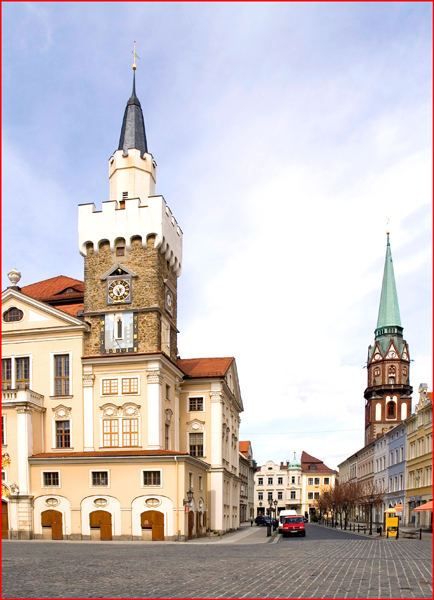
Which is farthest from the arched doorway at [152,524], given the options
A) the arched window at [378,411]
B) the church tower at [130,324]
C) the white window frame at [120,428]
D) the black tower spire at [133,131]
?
the arched window at [378,411]

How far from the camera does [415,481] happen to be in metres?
69.3

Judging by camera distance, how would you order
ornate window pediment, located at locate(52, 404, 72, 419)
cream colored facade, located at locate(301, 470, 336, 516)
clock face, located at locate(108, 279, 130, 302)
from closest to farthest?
1. ornate window pediment, located at locate(52, 404, 72, 419)
2. clock face, located at locate(108, 279, 130, 302)
3. cream colored facade, located at locate(301, 470, 336, 516)

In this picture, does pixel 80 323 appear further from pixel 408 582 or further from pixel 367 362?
pixel 367 362

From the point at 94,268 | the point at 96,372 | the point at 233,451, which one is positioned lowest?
the point at 233,451

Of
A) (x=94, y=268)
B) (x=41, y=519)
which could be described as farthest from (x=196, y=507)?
(x=94, y=268)

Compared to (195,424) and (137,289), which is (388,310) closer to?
(195,424)

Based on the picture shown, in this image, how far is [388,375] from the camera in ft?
373

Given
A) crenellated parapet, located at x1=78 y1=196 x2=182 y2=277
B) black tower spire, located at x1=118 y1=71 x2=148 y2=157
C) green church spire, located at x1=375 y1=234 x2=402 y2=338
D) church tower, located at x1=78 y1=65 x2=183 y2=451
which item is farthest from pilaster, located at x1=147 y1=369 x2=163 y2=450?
green church spire, located at x1=375 y1=234 x2=402 y2=338

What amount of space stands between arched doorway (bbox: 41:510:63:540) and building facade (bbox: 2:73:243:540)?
0.21 ft

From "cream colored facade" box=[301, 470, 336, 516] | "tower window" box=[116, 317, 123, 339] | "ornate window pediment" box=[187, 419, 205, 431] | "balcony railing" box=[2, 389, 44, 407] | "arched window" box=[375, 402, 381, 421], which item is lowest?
"cream colored facade" box=[301, 470, 336, 516]

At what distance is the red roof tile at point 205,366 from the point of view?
53.6 meters

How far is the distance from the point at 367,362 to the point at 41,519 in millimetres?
85851

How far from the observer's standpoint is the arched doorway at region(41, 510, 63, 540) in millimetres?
42125

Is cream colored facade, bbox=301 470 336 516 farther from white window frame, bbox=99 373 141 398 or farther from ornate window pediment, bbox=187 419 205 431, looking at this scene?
white window frame, bbox=99 373 141 398
